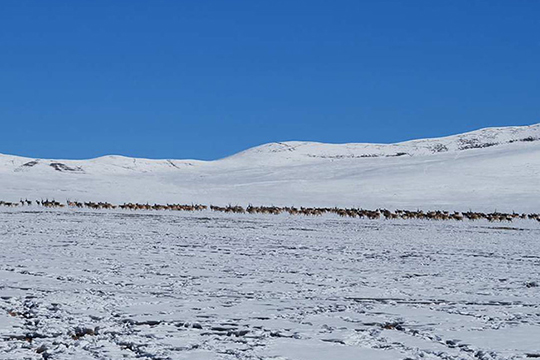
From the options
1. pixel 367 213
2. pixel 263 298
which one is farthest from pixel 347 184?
pixel 263 298

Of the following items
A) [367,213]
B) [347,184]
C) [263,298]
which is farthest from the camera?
[347,184]

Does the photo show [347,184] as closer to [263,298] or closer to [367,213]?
[367,213]

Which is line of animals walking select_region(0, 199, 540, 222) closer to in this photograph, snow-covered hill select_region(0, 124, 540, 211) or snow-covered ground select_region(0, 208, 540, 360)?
snow-covered hill select_region(0, 124, 540, 211)

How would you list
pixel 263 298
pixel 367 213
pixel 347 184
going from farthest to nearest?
pixel 347 184 < pixel 367 213 < pixel 263 298

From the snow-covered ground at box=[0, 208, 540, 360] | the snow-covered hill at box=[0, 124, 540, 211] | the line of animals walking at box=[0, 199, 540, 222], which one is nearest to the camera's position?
the snow-covered ground at box=[0, 208, 540, 360]

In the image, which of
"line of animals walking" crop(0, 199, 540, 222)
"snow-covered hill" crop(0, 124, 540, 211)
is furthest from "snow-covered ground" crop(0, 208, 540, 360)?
"snow-covered hill" crop(0, 124, 540, 211)

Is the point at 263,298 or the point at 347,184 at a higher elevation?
the point at 347,184

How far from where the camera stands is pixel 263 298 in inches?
311

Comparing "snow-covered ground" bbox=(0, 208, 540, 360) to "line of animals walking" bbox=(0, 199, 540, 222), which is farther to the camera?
"line of animals walking" bbox=(0, 199, 540, 222)

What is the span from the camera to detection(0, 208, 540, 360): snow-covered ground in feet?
18.8

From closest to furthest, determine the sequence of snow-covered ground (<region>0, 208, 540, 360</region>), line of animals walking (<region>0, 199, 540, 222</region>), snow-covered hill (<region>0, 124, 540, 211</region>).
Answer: snow-covered ground (<region>0, 208, 540, 360</region>), line of animals walking (<region>0, 199, 540, 222</region>), snow-covered hill (<region>0, 124, 540, 211</region>)

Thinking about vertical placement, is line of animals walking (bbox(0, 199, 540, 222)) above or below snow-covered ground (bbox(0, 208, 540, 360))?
above

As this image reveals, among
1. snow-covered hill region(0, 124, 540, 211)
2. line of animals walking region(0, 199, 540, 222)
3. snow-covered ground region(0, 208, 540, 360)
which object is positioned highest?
snow-covered hill region(0, 124, 540, 211)

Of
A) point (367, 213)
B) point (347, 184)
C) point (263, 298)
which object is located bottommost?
point (263, 298)
